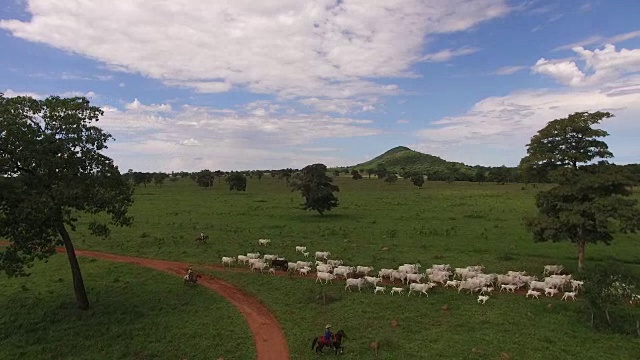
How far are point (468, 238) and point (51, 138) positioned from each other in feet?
132

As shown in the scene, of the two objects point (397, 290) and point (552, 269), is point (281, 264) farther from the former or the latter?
point (552, 269)

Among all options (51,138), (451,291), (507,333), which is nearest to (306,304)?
(451,291)

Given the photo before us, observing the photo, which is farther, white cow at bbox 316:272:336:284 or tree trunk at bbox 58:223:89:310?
white cow at bbox 316:272:336:284

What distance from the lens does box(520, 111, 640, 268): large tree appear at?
30.0 m

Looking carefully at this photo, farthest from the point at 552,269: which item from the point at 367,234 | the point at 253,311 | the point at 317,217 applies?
the point at 317,217

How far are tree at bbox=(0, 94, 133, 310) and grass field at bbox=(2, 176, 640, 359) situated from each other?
8.61m

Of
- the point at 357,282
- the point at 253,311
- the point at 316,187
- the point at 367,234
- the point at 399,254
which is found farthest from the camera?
the point at 316,187

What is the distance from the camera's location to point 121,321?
1065 inches

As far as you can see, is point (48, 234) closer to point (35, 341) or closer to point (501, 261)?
point (35, 341)

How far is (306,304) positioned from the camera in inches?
1091

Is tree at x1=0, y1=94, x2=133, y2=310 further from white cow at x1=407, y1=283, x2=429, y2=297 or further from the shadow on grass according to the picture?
the shadow on grass

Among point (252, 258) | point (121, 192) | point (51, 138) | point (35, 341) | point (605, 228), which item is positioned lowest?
point (35, 341)

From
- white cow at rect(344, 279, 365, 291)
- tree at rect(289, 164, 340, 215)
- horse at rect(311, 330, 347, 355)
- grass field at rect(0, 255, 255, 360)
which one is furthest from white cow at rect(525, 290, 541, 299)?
tree at rect(289, 164, 340, 215)

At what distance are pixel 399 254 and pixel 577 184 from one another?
15.8m
